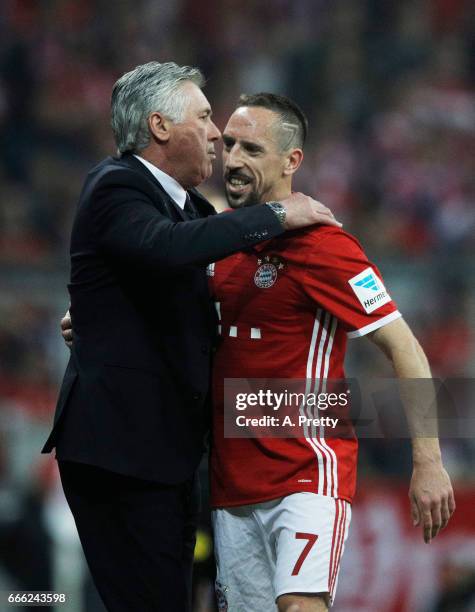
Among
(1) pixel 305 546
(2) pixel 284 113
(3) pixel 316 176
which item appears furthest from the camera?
(3) pixel 316 176

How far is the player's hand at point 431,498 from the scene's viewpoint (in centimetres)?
329

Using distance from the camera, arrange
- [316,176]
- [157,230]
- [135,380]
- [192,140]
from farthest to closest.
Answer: [316,176] < [192,140] < [135,380] < [157,230]

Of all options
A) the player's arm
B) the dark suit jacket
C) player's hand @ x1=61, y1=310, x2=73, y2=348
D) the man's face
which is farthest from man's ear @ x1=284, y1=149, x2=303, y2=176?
player's hand @ x1=61, y1=310, x2=73, y2=348

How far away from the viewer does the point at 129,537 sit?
3.30m

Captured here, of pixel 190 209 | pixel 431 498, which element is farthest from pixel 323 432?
pixel 190 209

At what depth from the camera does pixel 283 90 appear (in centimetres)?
898

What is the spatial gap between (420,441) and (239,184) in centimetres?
102

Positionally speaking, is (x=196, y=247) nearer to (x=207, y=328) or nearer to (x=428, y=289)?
(x=207, y=328)

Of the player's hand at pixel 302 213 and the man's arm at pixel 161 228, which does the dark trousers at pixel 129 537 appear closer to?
the man's arm at pixel 161 228

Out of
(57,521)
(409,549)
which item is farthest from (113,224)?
(409,549)

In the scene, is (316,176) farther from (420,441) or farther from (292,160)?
(420,441)

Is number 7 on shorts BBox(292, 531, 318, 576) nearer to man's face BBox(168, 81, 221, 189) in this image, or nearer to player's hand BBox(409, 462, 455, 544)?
player's hand BBox(409, 462, 455, 544)

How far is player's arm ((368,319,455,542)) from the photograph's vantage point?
329 centimetres

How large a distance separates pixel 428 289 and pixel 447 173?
2.22 meters
